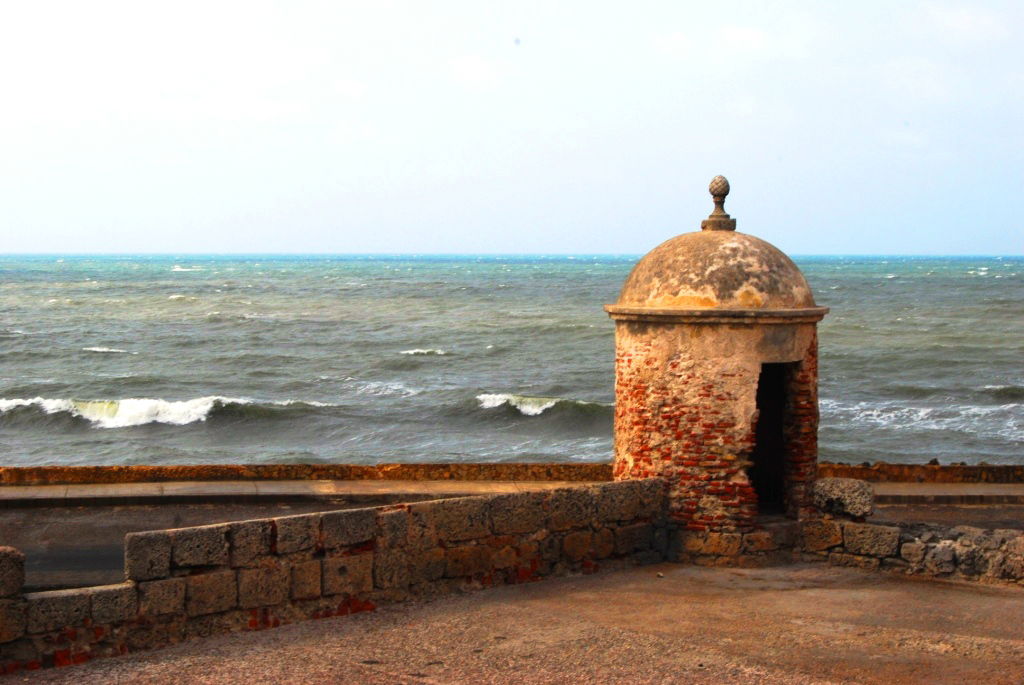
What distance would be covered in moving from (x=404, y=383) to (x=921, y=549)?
101 ft

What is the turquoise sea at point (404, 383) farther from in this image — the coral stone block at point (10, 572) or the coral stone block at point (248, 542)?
the coral stone block at point (10, 572)

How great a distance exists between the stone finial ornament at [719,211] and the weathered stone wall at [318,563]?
227cm

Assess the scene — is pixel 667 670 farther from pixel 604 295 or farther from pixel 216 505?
pixel 604 295

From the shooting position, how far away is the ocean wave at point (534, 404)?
32.7 metres

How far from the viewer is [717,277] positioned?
959cm

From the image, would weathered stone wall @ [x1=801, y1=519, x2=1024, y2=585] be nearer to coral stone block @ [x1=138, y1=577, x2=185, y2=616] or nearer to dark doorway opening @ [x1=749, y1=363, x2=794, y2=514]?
dark doorway opening @ [x1=749, y1=363, x2=794, y2=514]

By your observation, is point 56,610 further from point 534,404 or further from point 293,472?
point 534,404

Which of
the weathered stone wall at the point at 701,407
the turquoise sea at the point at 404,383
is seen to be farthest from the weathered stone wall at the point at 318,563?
the turquoise sea at the point at 404,383

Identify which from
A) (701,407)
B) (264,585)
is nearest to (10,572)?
(264,585)

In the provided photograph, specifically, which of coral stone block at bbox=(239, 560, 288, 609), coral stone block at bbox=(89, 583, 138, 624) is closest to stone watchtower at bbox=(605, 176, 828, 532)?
coral stone block at bbox=(239, 560, 288, 609)

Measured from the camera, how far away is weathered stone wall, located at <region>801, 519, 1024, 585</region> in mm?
9039

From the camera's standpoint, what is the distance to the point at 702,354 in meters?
9.55

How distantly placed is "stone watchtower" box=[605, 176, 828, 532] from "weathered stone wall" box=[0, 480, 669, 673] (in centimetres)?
38

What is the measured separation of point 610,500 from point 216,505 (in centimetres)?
564
